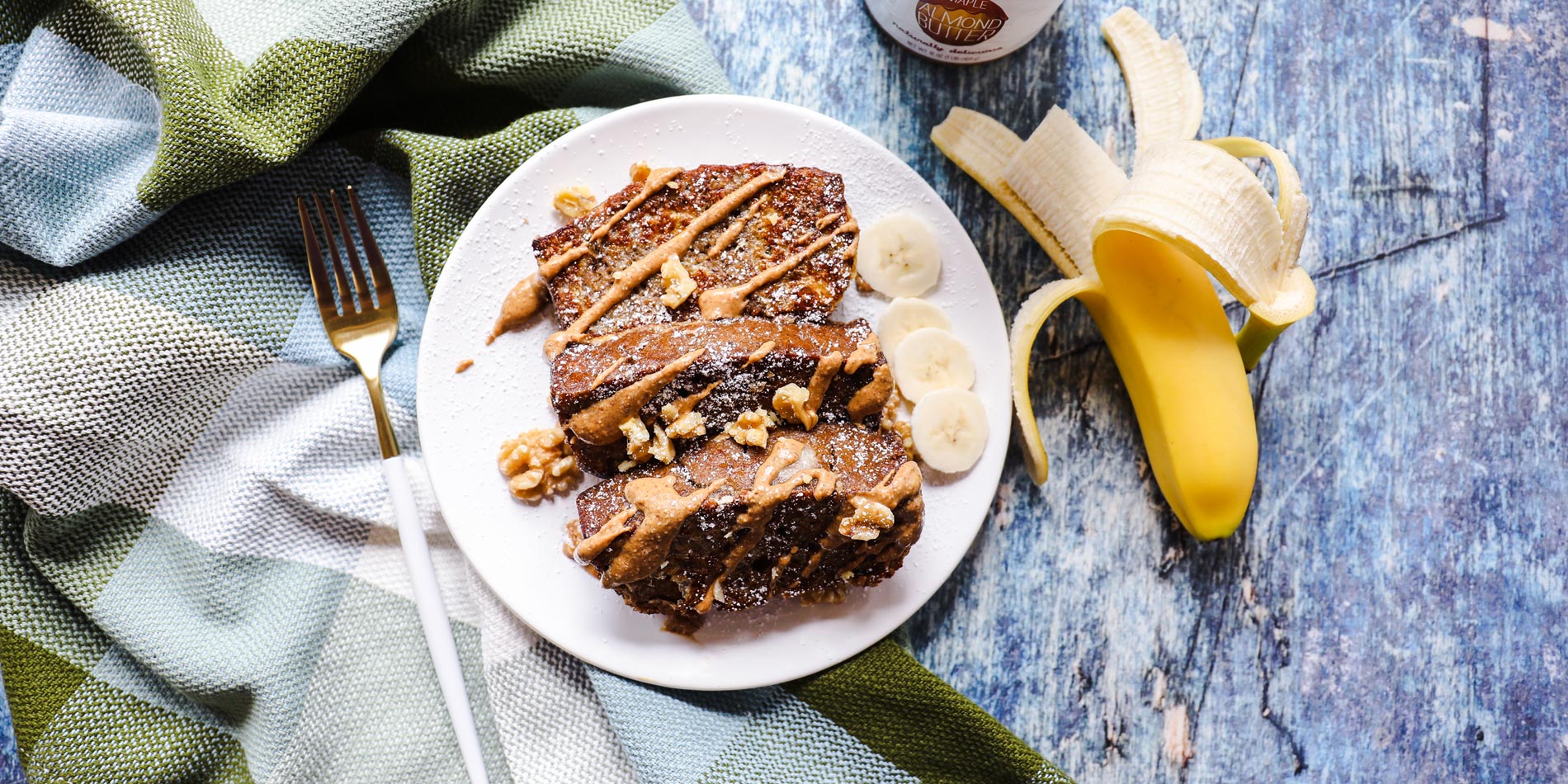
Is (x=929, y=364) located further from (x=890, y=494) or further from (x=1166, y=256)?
(x=1166, y=256)

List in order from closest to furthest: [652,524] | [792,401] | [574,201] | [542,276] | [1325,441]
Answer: [652,524], [792,401], [542,276], [574,201], [1325,441]

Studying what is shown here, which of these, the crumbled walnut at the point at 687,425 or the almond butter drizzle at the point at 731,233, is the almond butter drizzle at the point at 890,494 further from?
the almond butter drizzle at the point at 731,233

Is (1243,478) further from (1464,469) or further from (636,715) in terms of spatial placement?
(636,715)

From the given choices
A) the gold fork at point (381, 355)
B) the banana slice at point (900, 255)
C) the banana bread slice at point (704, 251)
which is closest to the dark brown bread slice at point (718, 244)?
the banana bread slice at point (704, 251)

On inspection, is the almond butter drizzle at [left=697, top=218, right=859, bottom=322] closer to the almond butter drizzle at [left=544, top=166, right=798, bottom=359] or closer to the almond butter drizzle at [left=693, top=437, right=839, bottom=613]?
the almond butter drizzle at [left=544, top=166, right=798, bottom=359]

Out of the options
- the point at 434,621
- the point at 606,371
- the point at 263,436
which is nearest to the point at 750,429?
the point at 606,371

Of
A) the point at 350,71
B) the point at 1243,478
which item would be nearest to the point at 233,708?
the point at 350,71
